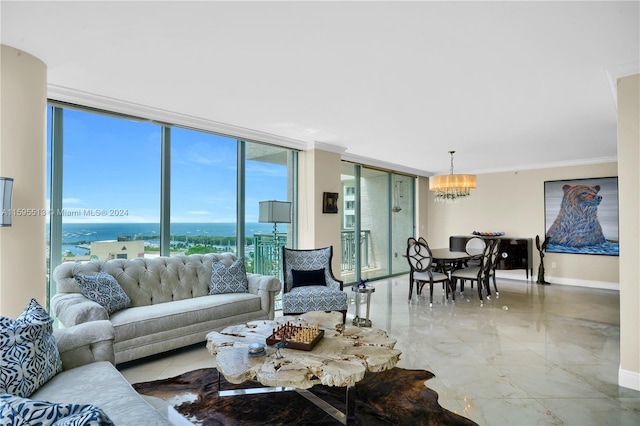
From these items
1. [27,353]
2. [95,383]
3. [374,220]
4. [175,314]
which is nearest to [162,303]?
[175,314]

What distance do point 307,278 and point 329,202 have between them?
1.73 metres

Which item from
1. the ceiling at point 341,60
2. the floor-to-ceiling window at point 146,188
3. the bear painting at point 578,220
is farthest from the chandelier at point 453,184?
the floor-to-ceiling window at point 146,188

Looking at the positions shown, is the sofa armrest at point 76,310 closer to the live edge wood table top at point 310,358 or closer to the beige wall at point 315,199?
the live edge wood table top at point 310,358

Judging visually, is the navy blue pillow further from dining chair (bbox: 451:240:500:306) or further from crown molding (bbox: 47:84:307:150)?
dining chair (bbox: 451:240:500:306)

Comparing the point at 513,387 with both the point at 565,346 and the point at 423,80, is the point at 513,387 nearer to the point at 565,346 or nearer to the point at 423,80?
the point at 565,346

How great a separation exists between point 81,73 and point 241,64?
4.60 ft

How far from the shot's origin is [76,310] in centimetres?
275

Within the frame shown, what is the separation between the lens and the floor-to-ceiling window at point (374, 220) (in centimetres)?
703

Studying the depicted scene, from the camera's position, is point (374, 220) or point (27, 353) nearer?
point (27, 353)

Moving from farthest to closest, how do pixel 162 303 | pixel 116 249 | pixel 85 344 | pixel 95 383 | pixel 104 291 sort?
pixel 116 249, pixel 162 303, pixel 104 291, pixel 85 344, pixel 95 383

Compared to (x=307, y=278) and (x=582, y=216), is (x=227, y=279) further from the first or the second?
(x=582, y=216)

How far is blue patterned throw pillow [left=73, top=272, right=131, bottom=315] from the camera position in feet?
10.1

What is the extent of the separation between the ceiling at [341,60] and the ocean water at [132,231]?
129 cm

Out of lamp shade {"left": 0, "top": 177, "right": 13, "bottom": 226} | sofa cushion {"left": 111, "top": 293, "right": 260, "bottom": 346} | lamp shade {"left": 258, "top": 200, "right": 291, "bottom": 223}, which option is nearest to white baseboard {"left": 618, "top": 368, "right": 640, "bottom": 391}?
sofa cushion {"left": 111, "top": 293, "right": 260, "bottom": 346}
